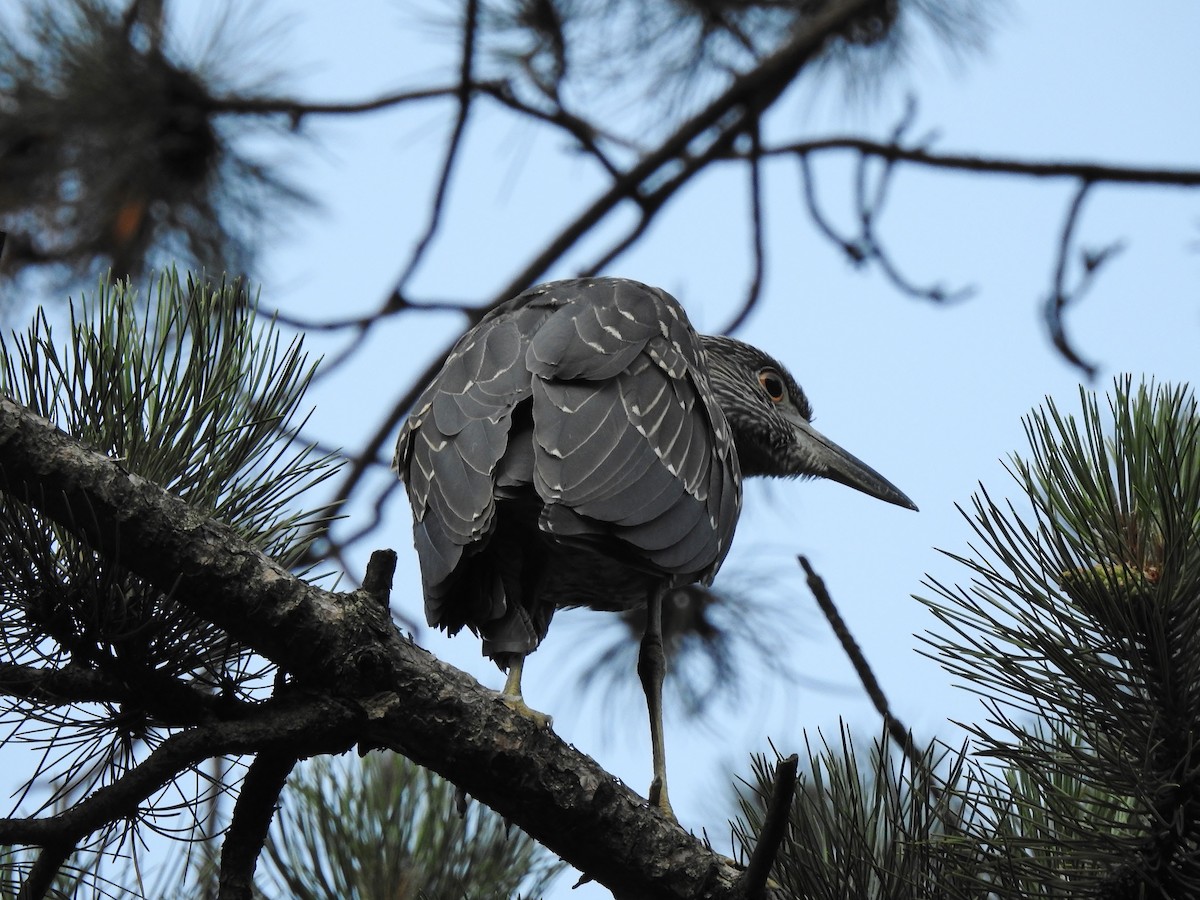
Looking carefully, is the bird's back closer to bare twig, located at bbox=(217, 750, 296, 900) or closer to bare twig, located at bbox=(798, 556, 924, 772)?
bare twig, located at bbox=(798, 556, 924, 772)

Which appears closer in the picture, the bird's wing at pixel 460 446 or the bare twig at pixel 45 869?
the bare twig at pixel 45 869

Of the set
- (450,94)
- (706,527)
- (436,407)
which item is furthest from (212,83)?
(706,527)

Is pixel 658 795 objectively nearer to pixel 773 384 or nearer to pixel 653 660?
pixel 653 660

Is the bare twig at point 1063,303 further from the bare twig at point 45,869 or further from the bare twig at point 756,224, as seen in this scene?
the bare twig at point 45,869

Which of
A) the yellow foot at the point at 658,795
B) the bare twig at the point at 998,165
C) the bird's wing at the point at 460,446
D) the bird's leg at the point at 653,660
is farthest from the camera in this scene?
the bare twig at the point at 998,165

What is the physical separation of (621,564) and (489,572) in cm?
33

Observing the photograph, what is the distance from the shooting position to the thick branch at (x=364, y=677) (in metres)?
2.07

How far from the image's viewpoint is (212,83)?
19.5 feet

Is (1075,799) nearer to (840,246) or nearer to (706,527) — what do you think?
(706,527)

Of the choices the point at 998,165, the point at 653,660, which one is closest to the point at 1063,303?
the point at 998,165

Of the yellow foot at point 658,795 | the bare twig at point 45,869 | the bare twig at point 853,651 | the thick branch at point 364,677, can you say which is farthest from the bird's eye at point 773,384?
the bare twig at point 45,869

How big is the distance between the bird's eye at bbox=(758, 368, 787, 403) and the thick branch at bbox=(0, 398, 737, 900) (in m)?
2.80

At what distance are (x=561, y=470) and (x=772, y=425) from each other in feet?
6.68

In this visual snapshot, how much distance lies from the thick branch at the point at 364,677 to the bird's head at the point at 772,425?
2.49m
